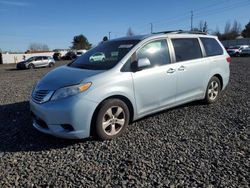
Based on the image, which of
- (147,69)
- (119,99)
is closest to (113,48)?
(147,69)

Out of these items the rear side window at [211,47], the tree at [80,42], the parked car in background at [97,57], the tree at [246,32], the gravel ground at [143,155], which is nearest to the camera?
the gravel ground at [143,155]

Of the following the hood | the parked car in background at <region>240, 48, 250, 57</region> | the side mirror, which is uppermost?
the parked car in background at <region>240, 48, 250, 57</region>

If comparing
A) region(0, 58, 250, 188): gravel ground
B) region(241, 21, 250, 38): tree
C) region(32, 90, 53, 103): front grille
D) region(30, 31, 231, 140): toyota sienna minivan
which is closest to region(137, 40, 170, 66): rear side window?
region(30, 31, 231, 140): toyota sienna minivan

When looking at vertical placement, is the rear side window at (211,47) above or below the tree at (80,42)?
below

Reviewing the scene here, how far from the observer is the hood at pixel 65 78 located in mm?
3957

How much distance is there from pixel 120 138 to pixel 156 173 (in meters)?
1.26

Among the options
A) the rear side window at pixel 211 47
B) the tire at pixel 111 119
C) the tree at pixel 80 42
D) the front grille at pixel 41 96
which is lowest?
the tire at pixel 111 119

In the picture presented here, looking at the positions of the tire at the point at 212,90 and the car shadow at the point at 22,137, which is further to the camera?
the tire at the point at 212,90

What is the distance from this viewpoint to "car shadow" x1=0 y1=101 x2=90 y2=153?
13.2ft

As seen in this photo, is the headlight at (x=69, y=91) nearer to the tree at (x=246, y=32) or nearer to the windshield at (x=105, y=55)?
the windshield at (x=105, y=55)

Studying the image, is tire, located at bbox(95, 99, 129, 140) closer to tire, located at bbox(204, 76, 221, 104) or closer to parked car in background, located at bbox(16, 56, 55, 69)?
tire, located at bbox(204, 76, 221, 104)

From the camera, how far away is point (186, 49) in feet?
17.9

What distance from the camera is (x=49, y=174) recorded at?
3193mm

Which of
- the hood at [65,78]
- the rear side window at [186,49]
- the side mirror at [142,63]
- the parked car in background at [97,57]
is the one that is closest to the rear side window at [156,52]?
the side mirror at [142,63]
